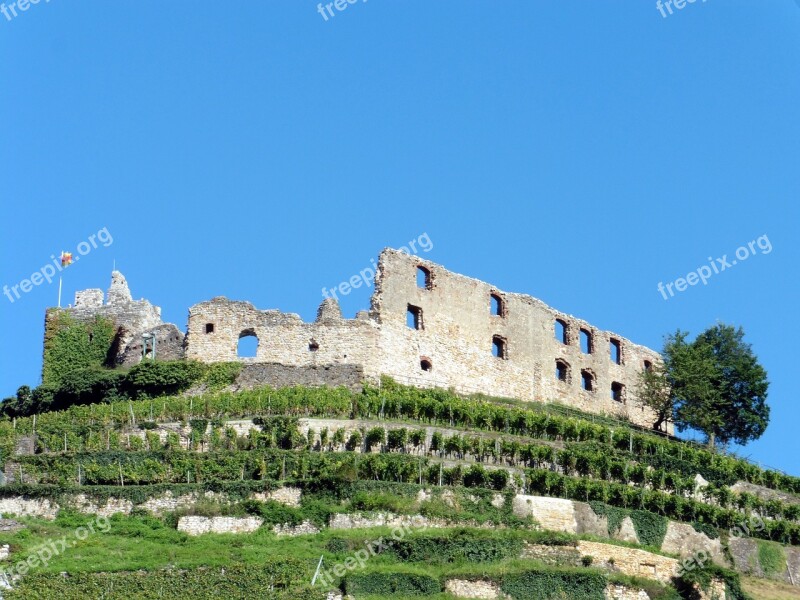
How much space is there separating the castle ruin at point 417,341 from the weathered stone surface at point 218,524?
10158mm

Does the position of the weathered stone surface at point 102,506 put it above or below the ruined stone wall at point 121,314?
below

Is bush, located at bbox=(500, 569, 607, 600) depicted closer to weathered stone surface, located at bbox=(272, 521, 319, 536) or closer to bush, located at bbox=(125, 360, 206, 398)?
weathered stone surface, located at bbox=(272, 521, 319, 536)

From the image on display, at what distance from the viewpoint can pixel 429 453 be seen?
167 ft

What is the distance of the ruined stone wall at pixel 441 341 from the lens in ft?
187

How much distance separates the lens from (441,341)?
59.8 meters

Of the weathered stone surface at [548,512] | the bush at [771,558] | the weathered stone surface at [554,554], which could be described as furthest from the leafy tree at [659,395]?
the weathered stone surface at [554,554]

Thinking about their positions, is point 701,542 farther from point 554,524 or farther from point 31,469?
point 31,469

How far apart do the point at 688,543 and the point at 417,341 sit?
527 inches

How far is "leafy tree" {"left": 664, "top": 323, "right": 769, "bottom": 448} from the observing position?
62.7 metres

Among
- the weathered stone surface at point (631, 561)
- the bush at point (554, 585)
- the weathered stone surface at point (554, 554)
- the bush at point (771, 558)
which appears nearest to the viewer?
the bush at point (554, 585)

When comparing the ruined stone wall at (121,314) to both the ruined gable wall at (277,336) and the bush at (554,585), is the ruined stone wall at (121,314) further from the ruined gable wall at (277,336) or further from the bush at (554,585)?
the bush at (554,585)

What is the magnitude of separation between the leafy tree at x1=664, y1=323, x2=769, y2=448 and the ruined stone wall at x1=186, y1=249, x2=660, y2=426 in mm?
3171

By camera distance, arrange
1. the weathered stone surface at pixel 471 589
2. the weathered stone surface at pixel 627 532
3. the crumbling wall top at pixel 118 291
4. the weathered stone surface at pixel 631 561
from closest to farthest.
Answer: the weathered stone surface at pixel 471 589
the weathered stone surface at pixel 631 561
the weathered stone surface at pixel 627 532
the crumbling wall top at pixel 118 291

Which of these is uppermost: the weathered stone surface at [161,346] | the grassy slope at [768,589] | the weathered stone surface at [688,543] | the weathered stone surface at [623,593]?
the weathered stone surface at [161,346]
